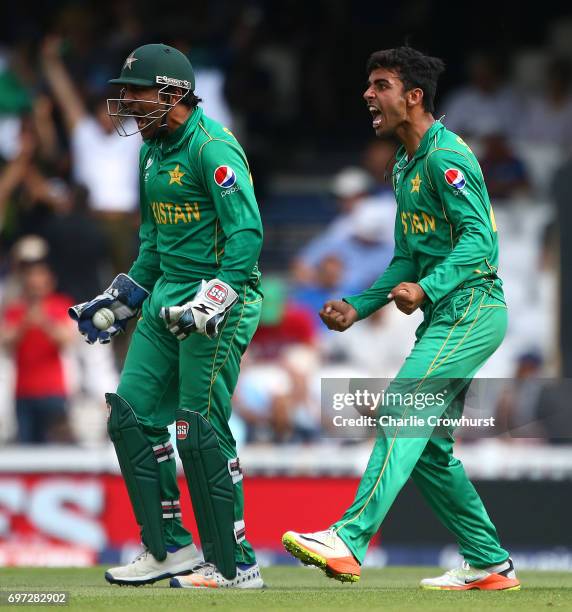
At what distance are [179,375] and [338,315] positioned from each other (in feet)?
2.37

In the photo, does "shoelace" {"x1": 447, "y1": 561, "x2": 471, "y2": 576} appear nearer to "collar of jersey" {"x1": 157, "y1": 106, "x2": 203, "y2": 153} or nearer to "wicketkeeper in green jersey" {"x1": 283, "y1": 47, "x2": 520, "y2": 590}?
"wicketkeeper in green jersey" {"x1": 283, "y1": 47, "x2": 520, "y2": 590}

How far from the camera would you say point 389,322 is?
11.2 meters

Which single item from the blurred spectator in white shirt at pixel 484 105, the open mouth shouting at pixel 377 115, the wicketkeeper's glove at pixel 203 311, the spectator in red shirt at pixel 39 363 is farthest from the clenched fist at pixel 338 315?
the blurred spectator in white shirt at pixel 484 105

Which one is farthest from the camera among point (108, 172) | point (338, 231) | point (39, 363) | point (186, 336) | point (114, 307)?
point (108, 172)

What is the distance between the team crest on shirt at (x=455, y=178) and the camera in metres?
5.75

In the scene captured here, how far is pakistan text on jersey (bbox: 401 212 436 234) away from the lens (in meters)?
5.93

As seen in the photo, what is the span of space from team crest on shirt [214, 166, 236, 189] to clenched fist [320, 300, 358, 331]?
63cm

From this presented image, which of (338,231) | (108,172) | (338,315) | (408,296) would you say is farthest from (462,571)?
(108,172)

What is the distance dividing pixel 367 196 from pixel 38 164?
299cm

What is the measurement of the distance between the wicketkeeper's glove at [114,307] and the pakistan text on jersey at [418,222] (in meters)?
1.24

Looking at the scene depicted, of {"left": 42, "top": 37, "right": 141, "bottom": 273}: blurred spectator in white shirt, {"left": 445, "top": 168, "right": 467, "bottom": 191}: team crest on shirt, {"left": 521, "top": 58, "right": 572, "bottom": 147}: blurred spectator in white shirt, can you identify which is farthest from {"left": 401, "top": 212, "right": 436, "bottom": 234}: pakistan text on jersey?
{"left": 521, "top": 58, "right": 572, "bottom": 147}: blurred spectator in white shirt

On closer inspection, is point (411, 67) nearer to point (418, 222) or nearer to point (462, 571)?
point (418, 222)

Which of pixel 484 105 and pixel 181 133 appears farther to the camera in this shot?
pixel 484 105

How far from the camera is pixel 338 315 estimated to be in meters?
5.93
